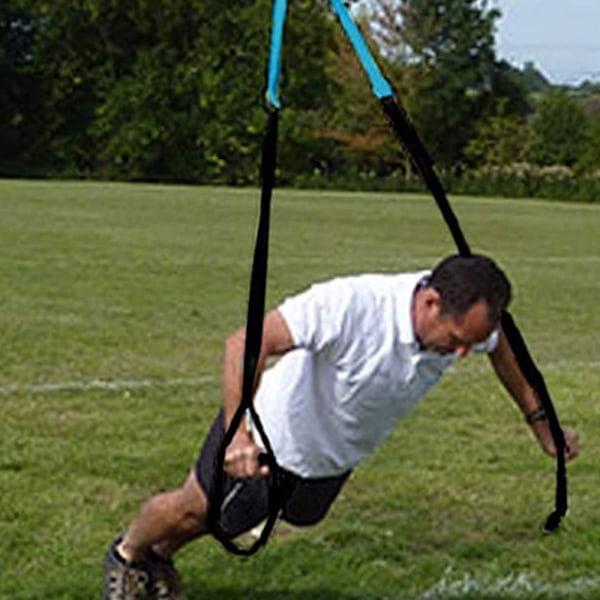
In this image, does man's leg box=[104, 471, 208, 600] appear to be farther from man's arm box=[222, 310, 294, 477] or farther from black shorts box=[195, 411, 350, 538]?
man's arm box=[222, 310, 294, 477]

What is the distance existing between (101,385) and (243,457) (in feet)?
20.1

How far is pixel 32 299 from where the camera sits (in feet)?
50.3

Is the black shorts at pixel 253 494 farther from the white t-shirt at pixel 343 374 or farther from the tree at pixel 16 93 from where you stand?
the tree at pixel 16 93

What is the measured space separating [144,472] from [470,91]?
7164cm

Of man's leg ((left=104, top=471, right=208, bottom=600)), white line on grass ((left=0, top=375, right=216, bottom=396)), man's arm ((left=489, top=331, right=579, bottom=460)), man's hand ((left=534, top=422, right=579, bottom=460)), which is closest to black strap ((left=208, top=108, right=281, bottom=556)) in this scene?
man's leg ((left=104, top=471, right=208, bottom=600))

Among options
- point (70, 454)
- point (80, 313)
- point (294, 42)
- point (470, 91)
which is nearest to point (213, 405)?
point (70, 454)

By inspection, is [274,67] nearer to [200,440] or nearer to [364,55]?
[364,55]

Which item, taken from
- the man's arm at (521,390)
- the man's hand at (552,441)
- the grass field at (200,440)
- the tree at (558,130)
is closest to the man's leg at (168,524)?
the grass field at (200,440)

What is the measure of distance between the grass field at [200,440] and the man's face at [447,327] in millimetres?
1537

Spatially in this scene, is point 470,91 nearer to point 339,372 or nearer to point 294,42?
point 294,42

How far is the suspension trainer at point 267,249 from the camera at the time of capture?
4.23 metres

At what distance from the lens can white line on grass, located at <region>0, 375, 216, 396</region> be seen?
1020cm

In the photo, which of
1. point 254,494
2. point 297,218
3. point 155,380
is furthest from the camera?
point 297,218

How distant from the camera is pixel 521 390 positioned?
214 inches
